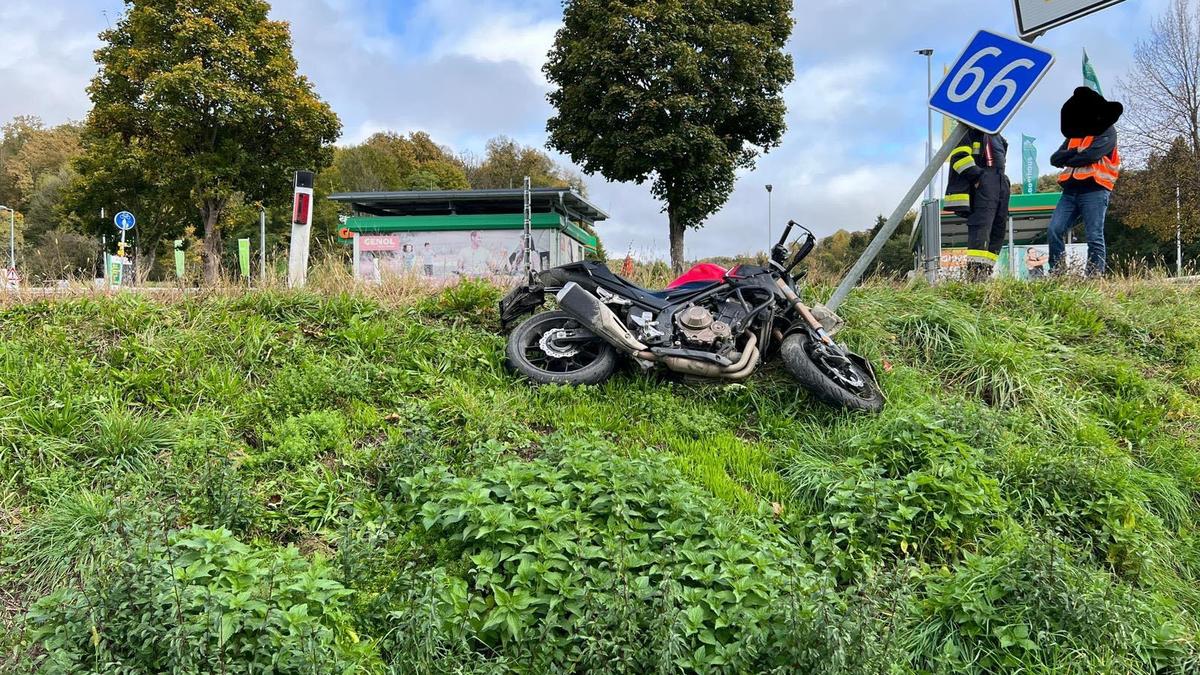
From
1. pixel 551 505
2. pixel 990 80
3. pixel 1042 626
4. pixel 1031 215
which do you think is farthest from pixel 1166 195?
pixel 551 505

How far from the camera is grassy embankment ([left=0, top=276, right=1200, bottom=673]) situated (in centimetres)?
229

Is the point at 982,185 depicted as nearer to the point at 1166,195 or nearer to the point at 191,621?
the point at 191,621

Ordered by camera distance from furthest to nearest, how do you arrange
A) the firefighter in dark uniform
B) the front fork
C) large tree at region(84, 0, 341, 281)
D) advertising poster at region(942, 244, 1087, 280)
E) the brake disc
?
large tree at region(84, 0, 341, 281) < the firefighter in dark uniform < advertising poster at region(942, 244, 1087, 280) < the brake disc < the front fork

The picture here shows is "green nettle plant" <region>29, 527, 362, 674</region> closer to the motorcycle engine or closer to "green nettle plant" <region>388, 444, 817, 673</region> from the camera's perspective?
"green nettle plant" <region>388, 444, 817, 673</region>

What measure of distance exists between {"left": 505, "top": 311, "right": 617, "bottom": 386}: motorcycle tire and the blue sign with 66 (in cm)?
293

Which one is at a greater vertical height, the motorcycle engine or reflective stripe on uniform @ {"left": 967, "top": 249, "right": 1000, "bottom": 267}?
reflective stripe on uniform @ {"left": 967, "top": 249, "right": 1000, "bottom": 267}

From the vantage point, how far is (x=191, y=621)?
214 cm

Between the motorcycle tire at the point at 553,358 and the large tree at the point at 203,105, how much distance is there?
19.9 metres

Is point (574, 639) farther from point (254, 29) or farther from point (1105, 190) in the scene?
point (254, 29)

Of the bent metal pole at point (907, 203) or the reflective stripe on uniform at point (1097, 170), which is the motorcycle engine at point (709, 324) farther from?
the reflective stripe on uniform at point (1097, 170)

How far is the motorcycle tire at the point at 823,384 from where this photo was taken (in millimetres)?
4250

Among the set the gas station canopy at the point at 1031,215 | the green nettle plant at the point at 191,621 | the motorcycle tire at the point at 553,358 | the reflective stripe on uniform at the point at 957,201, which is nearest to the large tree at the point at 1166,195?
the gas station canopy at the point at 1031,215

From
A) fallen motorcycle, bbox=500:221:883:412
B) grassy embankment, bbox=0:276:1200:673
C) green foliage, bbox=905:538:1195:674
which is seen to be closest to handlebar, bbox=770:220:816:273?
fallen motorcycle, bbox=500:221:883:412

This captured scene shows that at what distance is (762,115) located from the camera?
20.5 m
